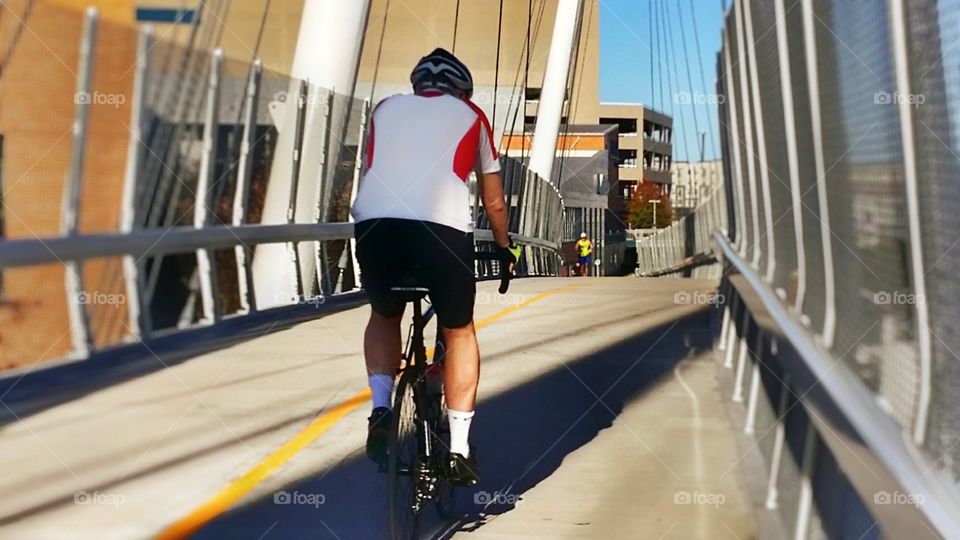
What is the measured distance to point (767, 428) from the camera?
7.15 m

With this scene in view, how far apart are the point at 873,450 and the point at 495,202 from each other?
8.55 feet

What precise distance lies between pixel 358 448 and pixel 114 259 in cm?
165

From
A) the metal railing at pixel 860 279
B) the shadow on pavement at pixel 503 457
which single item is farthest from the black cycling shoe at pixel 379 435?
the metal railing at pixel 860 279

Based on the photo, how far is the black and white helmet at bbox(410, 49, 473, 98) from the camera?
18.6 ft

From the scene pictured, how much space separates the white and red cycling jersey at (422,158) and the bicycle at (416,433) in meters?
0.28

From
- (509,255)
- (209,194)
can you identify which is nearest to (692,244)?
(209,194)

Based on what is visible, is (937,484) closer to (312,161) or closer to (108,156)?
(108,156)

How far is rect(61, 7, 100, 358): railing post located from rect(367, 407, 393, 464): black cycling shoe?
1557mm

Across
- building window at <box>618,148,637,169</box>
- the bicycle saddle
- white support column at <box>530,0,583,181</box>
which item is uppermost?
building window at <box>618,148,637,169</box>

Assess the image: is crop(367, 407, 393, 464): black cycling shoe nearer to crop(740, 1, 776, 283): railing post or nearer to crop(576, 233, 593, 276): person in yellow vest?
crop(740, 1, 776, 283): railing post

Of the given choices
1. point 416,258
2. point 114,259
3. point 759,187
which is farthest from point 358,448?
point 759,187

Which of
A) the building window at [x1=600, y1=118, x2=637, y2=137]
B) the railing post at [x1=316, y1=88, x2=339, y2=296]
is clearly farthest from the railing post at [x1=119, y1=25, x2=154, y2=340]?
the building window at [x1=600, y1=118, x2=637, y2=137]

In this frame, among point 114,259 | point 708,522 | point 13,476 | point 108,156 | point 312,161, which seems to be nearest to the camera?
point 13,476

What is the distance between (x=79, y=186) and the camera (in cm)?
684
